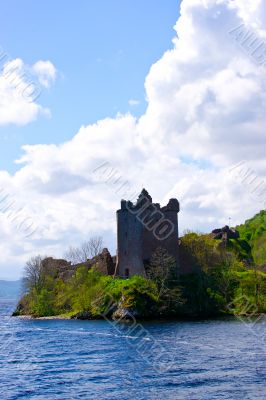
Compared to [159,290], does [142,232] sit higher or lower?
higher

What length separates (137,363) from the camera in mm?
43156

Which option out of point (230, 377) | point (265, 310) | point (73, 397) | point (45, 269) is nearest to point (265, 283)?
point (265, 310)

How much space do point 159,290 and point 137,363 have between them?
4149 centimetres

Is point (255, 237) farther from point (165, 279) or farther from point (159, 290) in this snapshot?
point (159, 290)

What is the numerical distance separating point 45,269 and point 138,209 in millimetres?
25628

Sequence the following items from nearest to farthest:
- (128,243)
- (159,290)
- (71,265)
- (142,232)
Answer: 1. (159,290)
2. (142,232)
3. (128,243)
4. (71,265)

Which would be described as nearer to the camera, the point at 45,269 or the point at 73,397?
the point at 73,397

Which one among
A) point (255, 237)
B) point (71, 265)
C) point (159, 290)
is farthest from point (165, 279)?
point (255, 237)

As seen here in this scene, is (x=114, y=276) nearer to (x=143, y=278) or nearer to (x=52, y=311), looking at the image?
(x=143, y=278)

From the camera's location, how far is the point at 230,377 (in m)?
36.8

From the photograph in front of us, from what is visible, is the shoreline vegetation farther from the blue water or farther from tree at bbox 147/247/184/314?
the blue water

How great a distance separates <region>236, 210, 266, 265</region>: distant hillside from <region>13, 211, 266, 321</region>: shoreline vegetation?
24341 millimetres

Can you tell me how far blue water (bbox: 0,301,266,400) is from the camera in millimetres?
33781

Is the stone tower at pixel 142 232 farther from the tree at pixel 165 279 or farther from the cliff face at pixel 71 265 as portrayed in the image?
the cliff face at pixel 71 265
